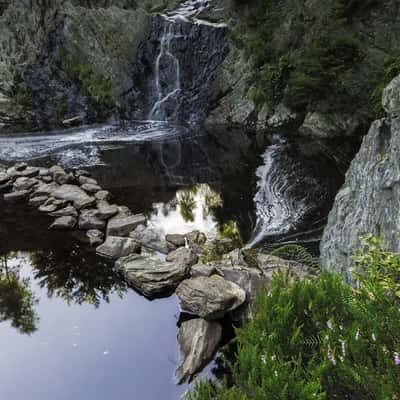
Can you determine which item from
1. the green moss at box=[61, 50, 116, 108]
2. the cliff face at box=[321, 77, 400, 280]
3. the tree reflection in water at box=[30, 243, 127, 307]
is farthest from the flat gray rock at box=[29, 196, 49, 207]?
the green moss at box=[61, 50, 116, 108]

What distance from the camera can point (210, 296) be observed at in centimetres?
447

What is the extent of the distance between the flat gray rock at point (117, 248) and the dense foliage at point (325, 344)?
166 inches

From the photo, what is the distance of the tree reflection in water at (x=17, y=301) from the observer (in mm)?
4729

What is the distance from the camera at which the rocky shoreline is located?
4316 mm

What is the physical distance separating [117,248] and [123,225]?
88 centimetres

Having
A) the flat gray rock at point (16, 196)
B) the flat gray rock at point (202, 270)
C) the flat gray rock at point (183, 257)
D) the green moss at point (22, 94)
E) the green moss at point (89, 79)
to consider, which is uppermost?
the green moss at point (89, 79)

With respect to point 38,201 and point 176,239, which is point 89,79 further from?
point 176,239

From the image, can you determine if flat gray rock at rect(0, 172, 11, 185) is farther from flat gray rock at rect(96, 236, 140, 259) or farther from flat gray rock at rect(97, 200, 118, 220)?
flat gray rock at rect(96, 236, 140, 259)

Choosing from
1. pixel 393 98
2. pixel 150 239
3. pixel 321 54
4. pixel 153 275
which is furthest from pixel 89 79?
pixel 393 98

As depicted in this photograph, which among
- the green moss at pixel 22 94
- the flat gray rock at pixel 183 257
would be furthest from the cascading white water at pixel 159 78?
the flat gray rock at pixel 183 257

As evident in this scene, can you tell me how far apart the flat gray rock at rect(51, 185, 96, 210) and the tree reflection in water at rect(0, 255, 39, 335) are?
2335mm

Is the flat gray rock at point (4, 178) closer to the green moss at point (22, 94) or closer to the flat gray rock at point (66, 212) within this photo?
the flat gray rock at point (66, 212)

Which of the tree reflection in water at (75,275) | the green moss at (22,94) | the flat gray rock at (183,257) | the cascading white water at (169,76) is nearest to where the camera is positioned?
the tree reflection in water at (75,275)

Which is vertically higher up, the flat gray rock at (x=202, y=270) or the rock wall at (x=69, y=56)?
the rock wall at (x=69, y=56)
